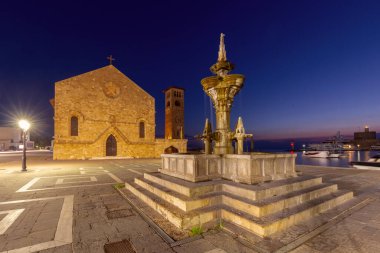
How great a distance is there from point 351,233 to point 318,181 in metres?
2.69

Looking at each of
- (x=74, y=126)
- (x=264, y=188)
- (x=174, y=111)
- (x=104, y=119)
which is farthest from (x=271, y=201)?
(x=174, y=111)

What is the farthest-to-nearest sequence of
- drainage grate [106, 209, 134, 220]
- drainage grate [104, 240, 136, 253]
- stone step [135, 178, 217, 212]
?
drainage grate [106, 209, 134, 220], stone step [135, 178, 217, 212], drainage grate [104, 240, 136, 253]

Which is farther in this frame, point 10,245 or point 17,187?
point 17,187

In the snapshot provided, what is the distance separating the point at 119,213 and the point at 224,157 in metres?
3.50

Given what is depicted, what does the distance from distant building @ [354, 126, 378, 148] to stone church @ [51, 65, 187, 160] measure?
154 m

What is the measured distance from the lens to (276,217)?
398 centimetres

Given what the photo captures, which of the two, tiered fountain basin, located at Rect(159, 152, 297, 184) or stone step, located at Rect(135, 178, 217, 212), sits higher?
tiered fountain basin, located at Rect(159, 152, 297, 184)

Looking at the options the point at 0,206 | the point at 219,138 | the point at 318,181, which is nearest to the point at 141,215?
the point at 219,138

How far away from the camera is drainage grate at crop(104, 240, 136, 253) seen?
3.31 meters

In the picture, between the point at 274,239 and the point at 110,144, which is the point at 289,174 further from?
the point at 110,144

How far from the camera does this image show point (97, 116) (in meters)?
24.3

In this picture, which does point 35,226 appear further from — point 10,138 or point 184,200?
point 10,138

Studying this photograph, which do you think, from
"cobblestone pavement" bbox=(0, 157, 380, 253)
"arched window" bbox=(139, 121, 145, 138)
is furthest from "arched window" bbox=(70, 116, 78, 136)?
A: "cobblestone pavement" bbox=(0, 157, 380, 253)

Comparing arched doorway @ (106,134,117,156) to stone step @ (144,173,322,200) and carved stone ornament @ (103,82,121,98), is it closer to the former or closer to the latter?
carved stone ornament @ (103,82,121,98)
